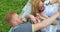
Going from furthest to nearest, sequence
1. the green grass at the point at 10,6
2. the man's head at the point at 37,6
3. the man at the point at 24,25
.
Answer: the green grass at the point at 10,6 → the man's head at the point at 37,6 → the man at the point at 24,25

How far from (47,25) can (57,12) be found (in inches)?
8.7

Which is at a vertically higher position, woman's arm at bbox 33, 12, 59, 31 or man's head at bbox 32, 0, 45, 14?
man's head at bbox 32, 0, 45, 14

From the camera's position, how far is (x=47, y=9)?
2338 millimetres

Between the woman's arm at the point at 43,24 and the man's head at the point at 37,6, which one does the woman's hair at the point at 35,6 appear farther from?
the woman's arm at the point at 43,24

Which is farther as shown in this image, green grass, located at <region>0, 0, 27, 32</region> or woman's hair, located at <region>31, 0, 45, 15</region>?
green grass, located at <region>0, 0, 27, 32</region>

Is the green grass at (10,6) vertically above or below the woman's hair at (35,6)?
below

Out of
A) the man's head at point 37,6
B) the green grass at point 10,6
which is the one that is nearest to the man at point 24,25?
the man's head at point 37,6

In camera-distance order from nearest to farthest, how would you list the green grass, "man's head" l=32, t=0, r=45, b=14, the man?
the man, "man's head" l=32, t=0, r=45, b=14, the green grass

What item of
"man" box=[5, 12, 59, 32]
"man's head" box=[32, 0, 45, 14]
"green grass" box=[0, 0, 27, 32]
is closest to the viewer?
"man" box=[5, 12, 59, 32]

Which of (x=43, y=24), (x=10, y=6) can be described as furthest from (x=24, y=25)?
(x=10, y=6)

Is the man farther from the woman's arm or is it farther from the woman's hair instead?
the woman's hair

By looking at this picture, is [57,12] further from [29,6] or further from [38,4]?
[29,6]

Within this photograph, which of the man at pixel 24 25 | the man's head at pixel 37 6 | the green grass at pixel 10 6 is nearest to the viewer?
the man at pixel 24 25

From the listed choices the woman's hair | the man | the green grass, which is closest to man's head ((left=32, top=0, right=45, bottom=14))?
the woman's hair
